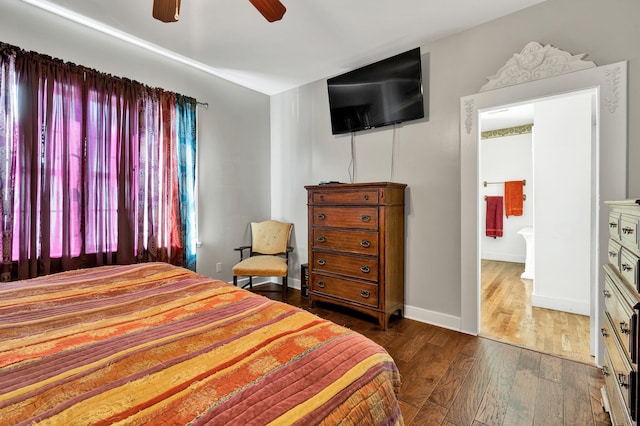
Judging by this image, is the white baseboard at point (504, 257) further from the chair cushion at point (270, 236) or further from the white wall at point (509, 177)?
the chair cushion at point (270, 236)

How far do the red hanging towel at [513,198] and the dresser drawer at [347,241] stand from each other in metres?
4.43

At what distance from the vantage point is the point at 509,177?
575cm

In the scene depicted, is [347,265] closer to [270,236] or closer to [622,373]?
[270,236]

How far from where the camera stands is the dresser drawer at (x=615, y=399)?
3.95 feet

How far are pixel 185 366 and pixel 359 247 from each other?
6.90ft

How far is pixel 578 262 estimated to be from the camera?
3.01 m

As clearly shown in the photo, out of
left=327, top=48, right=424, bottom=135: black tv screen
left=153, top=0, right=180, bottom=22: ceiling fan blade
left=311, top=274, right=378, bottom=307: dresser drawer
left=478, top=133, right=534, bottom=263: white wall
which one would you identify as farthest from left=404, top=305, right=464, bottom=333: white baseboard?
left=478, top=133, right=534, bottom=263: white wall

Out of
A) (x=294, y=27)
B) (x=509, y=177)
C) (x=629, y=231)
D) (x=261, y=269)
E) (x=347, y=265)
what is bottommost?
(x=261, y=269)

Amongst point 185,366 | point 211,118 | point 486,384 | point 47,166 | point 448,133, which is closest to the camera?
point 185,366

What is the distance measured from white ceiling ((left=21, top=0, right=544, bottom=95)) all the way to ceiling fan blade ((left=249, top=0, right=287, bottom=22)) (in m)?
0.66

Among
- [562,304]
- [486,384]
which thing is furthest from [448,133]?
[562,304]

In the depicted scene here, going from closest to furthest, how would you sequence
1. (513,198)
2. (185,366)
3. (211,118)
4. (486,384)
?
(185,366), (486,384), (211,118), (513,198)

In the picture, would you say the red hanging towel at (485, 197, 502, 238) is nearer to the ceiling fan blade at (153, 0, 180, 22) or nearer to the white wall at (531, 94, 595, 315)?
the white wall at (531, 94, 595, 315)

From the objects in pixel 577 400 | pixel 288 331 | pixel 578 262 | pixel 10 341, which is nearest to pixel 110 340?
pixel 10 341
